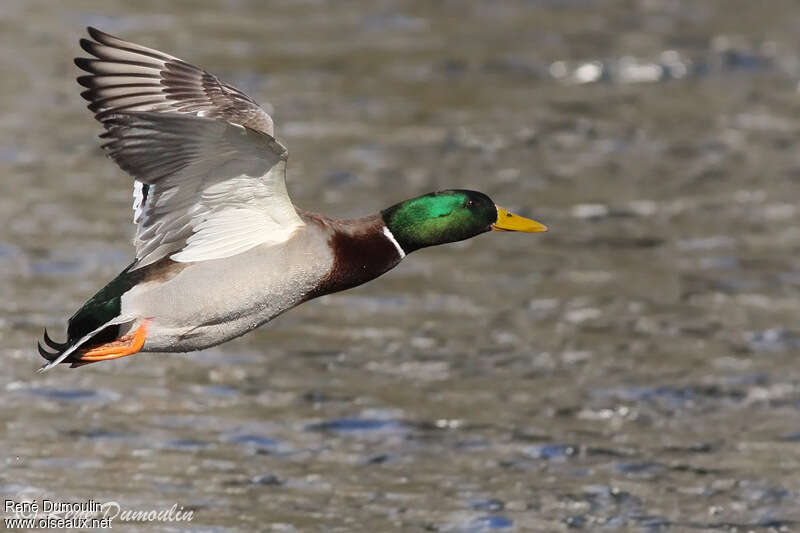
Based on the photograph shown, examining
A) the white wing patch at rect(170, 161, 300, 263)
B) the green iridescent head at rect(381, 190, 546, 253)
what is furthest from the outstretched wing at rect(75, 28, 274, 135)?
the green iridescent head at rect(381, 190, 546, 253)

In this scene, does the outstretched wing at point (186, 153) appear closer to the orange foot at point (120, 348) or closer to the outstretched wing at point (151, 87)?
the outstretched wing at point (151, 87)

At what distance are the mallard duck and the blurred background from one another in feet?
3.67

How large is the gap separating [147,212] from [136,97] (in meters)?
0.46

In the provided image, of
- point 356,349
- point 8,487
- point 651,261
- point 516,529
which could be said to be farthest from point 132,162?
point 651,261

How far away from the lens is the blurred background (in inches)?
306

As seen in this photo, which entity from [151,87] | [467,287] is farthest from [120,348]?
[467,287]

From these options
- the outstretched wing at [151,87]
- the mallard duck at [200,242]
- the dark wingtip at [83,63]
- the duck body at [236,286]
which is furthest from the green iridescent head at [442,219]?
the dark wingtip at [83,63]

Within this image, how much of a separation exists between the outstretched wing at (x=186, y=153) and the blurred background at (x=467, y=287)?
1.43 metres

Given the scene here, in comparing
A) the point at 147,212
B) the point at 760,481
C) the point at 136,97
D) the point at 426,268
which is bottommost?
the point at 760,481

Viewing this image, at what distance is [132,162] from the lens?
19.9ft

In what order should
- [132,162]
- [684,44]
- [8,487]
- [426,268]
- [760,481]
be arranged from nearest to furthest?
[132,162] < [8,487] < [760,481] < [426,268] < [684,44]

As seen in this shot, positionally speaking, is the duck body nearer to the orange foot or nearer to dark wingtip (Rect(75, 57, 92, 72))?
the orange foot

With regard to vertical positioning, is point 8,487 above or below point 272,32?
below

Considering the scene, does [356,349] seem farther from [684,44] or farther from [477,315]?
[684,44]
